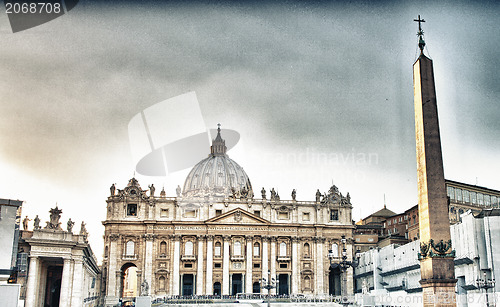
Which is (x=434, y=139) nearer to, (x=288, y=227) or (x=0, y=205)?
(x=0, y=205)

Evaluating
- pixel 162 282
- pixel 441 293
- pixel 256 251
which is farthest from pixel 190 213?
pixel 441 293

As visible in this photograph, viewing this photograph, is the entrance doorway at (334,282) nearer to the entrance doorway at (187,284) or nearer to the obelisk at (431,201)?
the entrance doorway at (187,284)

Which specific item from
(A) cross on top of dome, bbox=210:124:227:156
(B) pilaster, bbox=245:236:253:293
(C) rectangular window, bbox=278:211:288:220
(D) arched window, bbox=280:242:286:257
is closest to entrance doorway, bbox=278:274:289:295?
(D) arched window, bbox=280:242:286:257

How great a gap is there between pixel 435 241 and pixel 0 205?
2731 cm

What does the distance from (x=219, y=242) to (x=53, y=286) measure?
34499 mm

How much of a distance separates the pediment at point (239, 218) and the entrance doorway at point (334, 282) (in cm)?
1431

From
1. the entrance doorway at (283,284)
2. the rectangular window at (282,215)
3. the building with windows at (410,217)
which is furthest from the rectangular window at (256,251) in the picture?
the building with windows at (410,217)

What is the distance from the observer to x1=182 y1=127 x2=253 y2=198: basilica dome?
369 feet

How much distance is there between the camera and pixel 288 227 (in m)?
87.1

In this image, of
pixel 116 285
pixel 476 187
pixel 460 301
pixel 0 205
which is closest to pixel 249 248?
pixel 116 285

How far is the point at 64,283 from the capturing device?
149ft

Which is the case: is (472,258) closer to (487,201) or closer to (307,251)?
(487,201)

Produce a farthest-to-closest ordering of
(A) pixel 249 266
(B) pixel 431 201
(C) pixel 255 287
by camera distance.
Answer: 1. (C) pixel 255 287
2. (A) pixel 249 266
3. (B) pixel 431 201

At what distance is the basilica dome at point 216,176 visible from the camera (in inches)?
4422
